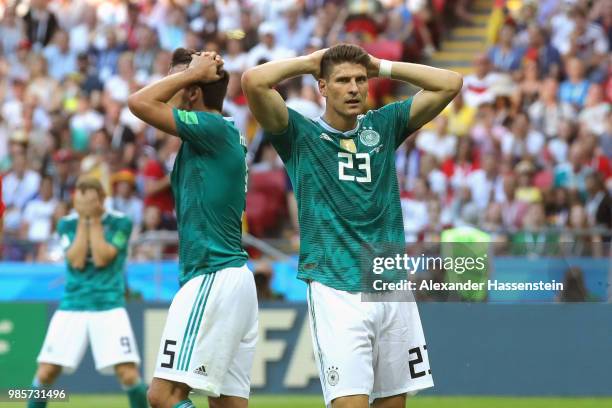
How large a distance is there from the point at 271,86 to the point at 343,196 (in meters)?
0.77

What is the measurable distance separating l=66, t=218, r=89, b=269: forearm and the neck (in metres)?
4.82

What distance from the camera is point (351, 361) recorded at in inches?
296

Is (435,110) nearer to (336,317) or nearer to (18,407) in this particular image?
(336,317)

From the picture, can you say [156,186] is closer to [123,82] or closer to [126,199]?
[126,199]

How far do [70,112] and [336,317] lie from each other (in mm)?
13965

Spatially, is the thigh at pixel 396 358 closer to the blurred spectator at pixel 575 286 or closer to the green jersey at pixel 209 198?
the green jersey at pixel 209 198

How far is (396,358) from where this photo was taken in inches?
305

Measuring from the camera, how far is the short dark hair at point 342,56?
7.86m

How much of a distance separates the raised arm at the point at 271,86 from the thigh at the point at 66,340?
490 centimetres

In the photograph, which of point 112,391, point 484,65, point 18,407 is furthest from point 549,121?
point 18,407

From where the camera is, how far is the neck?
7.94m

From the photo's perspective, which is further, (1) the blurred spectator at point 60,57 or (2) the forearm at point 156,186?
(1) the blurred spectator at point 60,57

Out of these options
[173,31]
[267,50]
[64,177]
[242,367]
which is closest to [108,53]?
[173,31]

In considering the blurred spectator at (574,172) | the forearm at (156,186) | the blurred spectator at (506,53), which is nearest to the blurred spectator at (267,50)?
the blurred spectator at (506,53)
